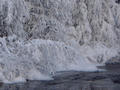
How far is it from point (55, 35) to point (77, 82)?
481 centimetres

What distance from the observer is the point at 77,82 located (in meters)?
14.9

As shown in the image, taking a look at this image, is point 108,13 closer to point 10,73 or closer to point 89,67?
point 89,67

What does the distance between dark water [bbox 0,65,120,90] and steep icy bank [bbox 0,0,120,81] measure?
724 mm

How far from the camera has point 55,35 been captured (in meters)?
19.2

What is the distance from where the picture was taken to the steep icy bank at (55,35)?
1584 cm

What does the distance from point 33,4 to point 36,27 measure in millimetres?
1232

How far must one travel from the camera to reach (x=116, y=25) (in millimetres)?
25141

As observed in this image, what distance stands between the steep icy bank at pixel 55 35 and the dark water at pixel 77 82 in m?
0.72

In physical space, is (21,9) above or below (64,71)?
above

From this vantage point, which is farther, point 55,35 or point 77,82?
point 55,35

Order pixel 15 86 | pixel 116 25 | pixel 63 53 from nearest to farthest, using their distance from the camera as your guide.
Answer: pixel 15 86, pixel 63 53, pixel 116 25

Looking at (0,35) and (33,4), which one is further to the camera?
(33,4)

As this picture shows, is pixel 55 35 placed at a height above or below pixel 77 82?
above

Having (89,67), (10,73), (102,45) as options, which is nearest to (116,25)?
(102,45)
